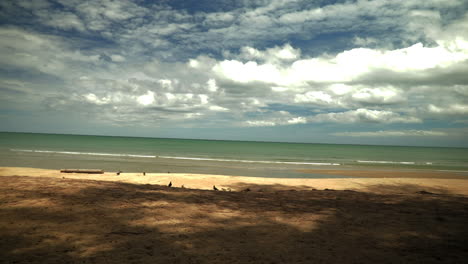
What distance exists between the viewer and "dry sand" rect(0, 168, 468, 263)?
3865 mm

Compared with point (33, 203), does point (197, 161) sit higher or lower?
lower

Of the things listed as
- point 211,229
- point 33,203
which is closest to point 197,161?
point 33,203

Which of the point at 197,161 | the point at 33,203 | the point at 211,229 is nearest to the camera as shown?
the point at 211,229

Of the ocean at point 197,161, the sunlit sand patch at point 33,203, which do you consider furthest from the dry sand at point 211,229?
the ocean at point 197,161

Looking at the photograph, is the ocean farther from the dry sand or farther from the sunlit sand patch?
the sunlit sand patch

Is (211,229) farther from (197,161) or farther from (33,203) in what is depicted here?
(197,161)

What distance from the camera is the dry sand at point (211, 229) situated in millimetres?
3865

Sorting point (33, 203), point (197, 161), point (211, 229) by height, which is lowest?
point (197, 161)

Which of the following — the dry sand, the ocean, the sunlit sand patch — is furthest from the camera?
the ocean

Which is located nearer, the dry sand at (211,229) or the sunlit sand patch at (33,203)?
the dry sand at (211,229)

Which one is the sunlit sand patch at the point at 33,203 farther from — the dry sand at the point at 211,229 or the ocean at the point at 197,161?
the ocean at the point at 197,161

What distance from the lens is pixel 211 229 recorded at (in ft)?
16.3

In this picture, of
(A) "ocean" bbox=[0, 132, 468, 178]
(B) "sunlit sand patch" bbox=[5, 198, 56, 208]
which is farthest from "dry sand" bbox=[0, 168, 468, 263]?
(A) "ocean" bbox=[0, 132, 468, 178]

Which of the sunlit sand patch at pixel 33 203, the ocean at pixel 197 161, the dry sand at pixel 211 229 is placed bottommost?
the ocean at pixel 197 161
